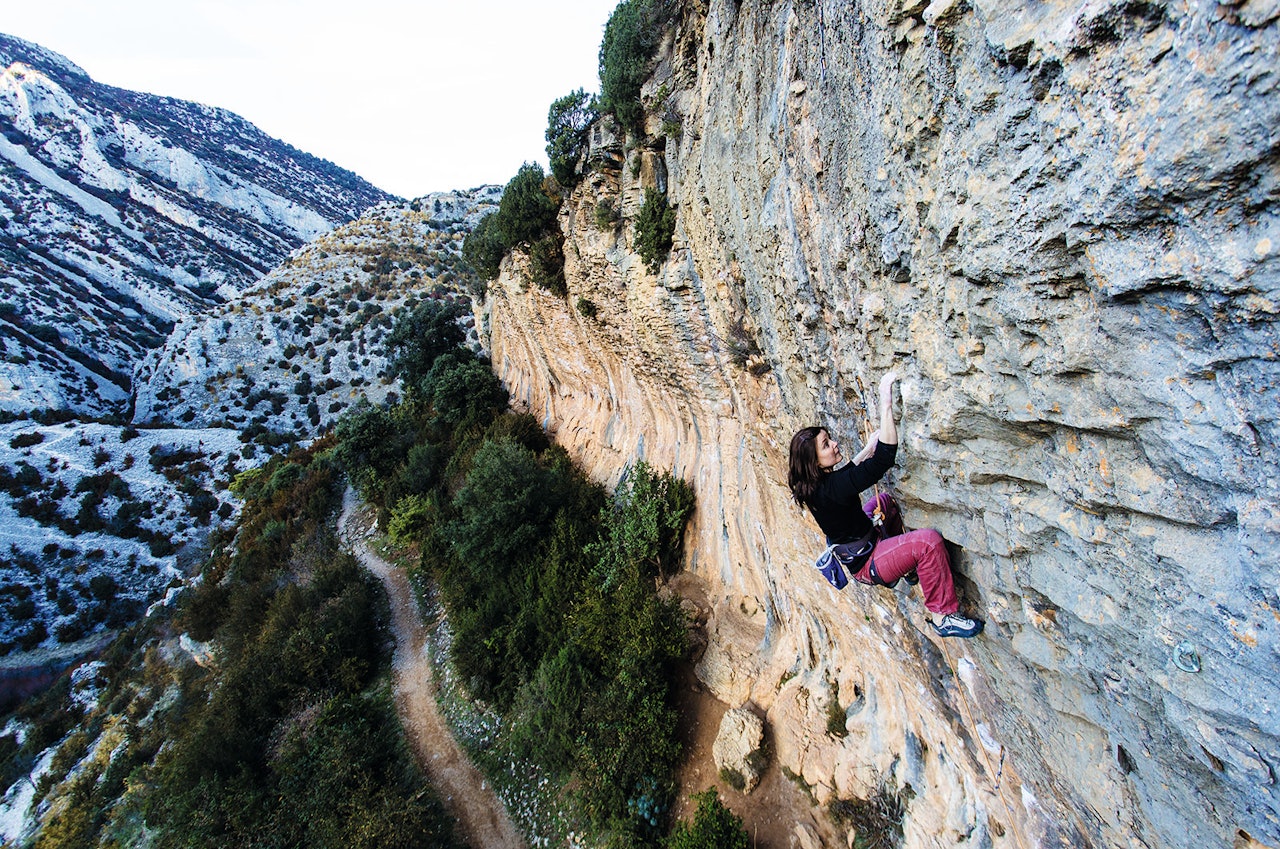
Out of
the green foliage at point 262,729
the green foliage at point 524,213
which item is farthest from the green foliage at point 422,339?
the green foliage at point 524,213

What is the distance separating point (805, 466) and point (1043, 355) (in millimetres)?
1824

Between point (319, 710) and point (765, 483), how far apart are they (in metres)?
11.8

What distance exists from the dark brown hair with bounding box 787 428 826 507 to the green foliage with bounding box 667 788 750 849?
5765 mm

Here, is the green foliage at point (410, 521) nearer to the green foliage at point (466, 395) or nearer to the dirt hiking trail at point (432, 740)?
the dirt hiking trail at point (432, 740)

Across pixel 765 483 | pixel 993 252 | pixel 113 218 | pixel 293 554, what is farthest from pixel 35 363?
pixel 993 252

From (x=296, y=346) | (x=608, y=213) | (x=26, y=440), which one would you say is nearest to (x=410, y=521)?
(x=608, y=213)

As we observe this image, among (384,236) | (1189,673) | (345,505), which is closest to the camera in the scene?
(1189,673)

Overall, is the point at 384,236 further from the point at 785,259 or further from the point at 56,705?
the point at 785,259

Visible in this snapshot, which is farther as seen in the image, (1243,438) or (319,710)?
(319,710)

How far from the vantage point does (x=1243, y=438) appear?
178cm

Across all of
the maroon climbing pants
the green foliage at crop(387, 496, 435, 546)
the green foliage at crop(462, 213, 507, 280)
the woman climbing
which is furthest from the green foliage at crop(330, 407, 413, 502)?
the maroon climbing pants

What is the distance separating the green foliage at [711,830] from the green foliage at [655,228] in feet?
27.3

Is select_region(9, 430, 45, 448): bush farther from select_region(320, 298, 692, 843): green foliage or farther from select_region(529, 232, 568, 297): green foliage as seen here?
select_region(529, 232, 568, 297): green foliage

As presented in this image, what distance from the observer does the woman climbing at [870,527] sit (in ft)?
11.5
